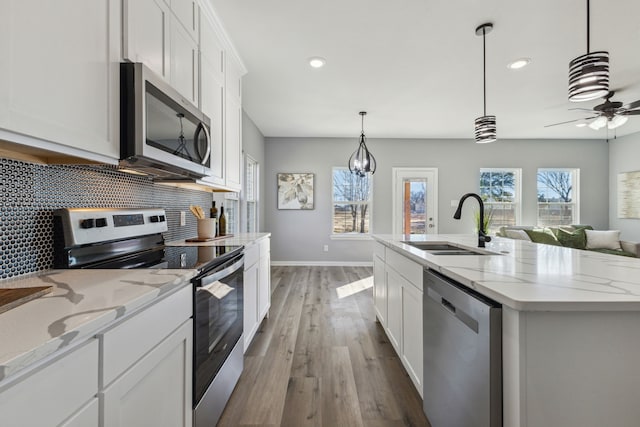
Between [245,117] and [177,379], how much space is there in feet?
13.7

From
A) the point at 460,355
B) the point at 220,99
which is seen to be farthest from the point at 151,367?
the point at 220,99

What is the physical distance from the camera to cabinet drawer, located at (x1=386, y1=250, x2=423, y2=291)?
167 centimetres

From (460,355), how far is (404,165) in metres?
5.49

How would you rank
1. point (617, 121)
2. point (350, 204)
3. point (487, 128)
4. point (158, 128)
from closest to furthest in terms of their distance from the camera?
point (158, 128) → point (487, 128) → point (617, 121) → point (350, 204)

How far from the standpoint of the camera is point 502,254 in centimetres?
175

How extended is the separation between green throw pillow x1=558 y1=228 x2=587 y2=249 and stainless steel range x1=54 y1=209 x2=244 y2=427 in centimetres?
559

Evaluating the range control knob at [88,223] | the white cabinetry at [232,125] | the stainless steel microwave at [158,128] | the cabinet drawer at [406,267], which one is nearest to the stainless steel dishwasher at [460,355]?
the cabinet drawer at [406,267]

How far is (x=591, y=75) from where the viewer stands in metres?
1.74

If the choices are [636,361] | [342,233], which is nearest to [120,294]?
[636,361]

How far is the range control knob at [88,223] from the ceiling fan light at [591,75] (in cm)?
266

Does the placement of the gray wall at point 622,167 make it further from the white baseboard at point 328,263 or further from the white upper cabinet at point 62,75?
the white upper cabinet at point 62,75

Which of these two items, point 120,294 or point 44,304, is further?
point 120,294

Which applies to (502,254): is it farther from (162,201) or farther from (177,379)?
(162,201)

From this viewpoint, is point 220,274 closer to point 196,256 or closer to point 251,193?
point 196,256
